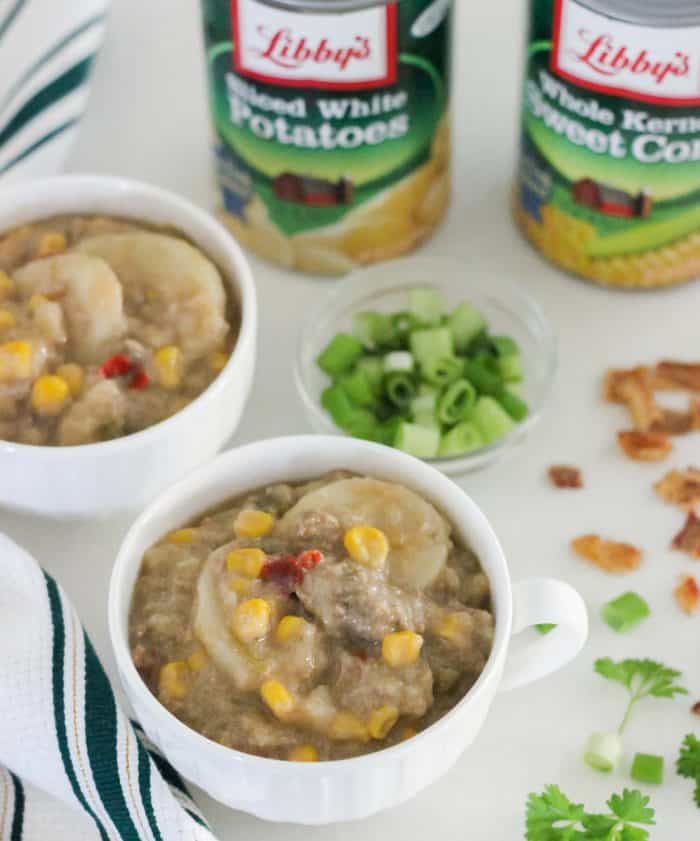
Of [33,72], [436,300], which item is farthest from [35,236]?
[436,300]

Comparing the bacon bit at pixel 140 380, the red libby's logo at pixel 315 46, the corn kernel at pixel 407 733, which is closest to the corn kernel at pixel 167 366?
the bacon bit at pixel 140 380

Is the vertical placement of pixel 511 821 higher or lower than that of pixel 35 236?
lower

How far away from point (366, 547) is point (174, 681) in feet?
0.63

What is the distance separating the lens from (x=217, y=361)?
148cm

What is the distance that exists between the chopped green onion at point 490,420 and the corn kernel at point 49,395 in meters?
0.44

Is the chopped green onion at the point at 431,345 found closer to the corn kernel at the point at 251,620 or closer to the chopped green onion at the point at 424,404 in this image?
the chopped green onion at the point at 424,404

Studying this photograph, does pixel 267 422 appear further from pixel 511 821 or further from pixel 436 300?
pixel 511 821

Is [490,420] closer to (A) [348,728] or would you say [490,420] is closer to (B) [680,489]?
(B) [680,489]

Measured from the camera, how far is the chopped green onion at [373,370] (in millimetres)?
1661

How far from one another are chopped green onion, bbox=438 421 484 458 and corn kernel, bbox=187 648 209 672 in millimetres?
432

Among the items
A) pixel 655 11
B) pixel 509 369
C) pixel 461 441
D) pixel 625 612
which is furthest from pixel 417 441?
pixel 655 11

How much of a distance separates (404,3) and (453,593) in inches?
24.4

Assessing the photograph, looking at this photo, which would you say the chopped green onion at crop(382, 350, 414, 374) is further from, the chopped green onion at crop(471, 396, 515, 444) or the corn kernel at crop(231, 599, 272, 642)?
the corn kernel at crop(231, 599, 272, 642)

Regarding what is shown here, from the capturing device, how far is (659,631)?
1475 mm
